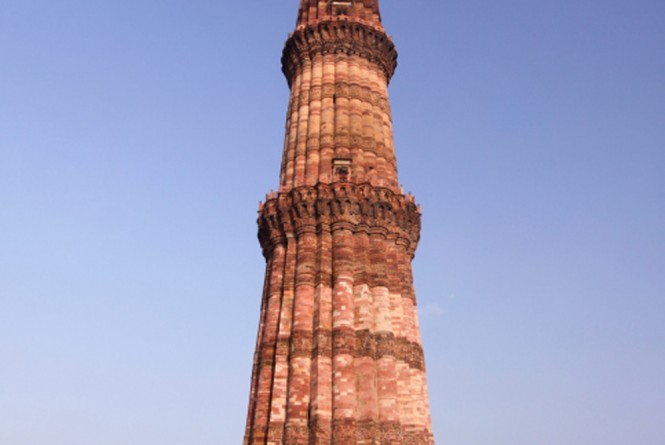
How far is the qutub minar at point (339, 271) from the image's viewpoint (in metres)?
20.5

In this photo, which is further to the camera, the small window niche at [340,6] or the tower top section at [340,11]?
the small window niche at [340,6]

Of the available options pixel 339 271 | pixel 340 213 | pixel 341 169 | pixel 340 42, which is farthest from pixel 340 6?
pixel 339 271

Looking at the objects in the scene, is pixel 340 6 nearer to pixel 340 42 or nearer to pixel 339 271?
pixel 340 42

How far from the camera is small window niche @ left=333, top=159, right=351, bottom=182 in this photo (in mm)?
25670

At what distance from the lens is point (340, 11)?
32.5m

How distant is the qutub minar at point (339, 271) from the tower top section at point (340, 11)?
1310 mm

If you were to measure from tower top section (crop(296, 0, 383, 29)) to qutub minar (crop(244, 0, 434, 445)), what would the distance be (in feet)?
4.30

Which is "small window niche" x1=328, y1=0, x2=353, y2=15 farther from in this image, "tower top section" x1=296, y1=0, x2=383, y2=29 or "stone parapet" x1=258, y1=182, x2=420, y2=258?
"stone parapet" x1=258, y1=182, x2=420, y2=258

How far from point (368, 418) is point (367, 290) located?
14.7 feet

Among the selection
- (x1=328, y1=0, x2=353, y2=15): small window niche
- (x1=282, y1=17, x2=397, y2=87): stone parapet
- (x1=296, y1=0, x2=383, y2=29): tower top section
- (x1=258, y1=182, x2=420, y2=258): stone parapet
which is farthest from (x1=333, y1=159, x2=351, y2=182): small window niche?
(x1=328, y1=0, x2=353, y2=15): small window niche

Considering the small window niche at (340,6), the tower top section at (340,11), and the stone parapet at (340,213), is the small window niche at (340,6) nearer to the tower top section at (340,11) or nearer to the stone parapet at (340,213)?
the tower top section at (340,11)

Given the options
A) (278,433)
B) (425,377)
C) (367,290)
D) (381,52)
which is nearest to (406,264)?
(367,290)

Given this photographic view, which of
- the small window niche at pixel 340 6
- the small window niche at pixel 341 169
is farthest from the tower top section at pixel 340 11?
the small window niche at pixel 341 169

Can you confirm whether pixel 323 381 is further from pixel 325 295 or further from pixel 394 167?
pixel 394 167
